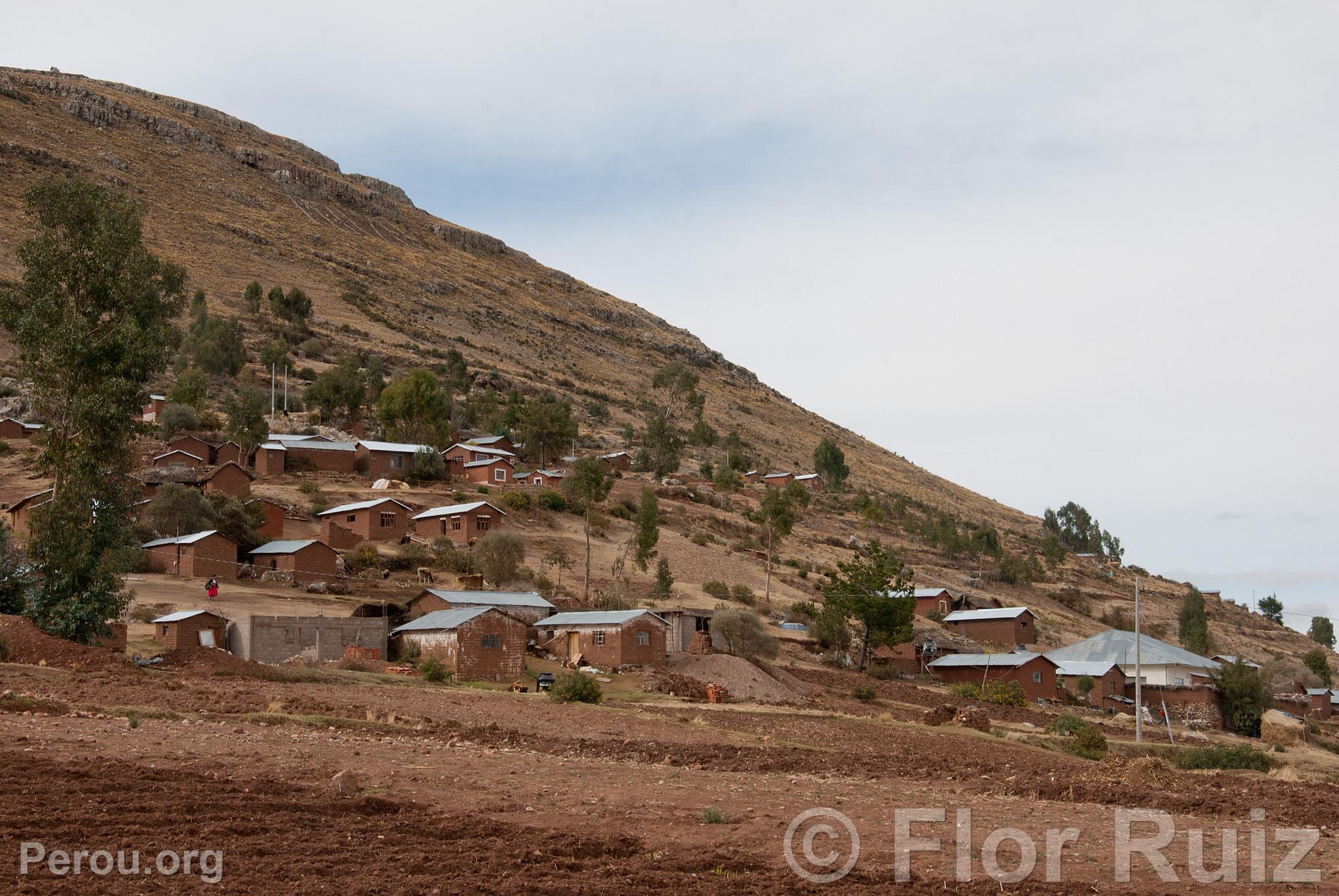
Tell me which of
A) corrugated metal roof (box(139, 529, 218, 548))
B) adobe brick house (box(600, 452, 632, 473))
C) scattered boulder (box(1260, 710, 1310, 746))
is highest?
adobe brick house (box(600, 452, 632, 473))

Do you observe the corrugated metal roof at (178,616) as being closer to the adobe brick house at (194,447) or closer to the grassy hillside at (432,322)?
the adobe brick house at (194,447)

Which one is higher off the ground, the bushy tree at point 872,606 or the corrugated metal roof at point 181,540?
the corrugated metal roof at point 181,540

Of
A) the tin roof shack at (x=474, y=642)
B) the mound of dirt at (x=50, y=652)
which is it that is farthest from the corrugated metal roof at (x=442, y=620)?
the mound of dirt at (x=50, y=652)

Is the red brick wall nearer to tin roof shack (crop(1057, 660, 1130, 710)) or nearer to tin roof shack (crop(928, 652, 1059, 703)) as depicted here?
tin roof shack (crop(1057, 660, 1130, 710))

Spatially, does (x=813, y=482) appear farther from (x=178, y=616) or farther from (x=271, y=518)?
(x=178, y=616)

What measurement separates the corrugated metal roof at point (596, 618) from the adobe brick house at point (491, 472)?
37024 millimetres

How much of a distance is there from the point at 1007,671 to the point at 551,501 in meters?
34.6

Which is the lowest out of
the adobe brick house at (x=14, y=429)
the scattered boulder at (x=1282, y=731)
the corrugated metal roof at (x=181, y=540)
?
the scattered boulder at (x=1282, y=731)

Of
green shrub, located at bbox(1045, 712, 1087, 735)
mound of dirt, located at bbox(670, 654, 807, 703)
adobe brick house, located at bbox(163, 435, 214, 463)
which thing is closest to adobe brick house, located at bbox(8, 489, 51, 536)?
adobe brick house, located at bbox(163, 435, 214, 463)

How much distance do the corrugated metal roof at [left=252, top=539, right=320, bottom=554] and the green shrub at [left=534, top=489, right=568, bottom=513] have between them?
905 inches

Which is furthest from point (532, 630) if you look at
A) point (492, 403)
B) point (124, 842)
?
point (492, 403)

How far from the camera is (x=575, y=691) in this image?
1572 inches

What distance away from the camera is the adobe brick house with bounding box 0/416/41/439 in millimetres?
79438

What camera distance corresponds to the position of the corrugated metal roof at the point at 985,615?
8019 centimetres
